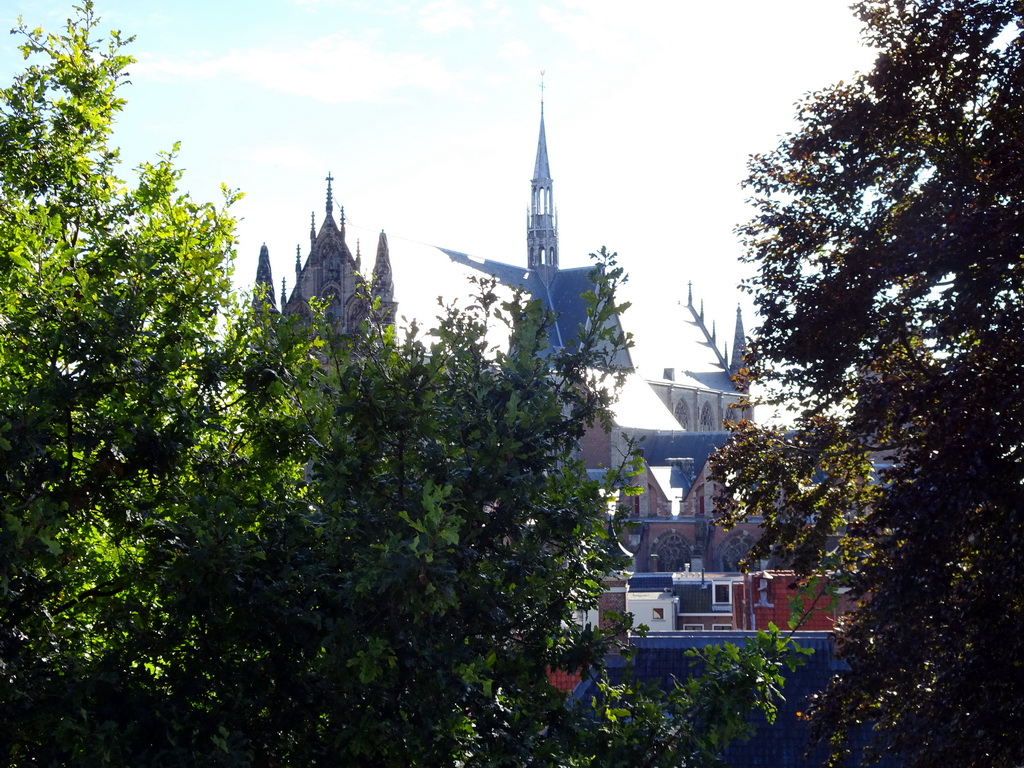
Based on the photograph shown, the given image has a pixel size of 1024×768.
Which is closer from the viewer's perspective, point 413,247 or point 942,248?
point 942,248

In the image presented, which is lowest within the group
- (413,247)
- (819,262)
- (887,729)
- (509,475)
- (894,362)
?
(887,729)

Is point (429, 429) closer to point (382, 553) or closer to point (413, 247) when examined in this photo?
point (382, 553)

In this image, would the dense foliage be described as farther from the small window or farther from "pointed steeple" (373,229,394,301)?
"pointed steeple" (373,229,394,301)

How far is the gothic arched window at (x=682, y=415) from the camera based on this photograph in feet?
251

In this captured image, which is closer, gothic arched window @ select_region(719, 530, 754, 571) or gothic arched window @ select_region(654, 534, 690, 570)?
gothic arched window @ select_region(719, 530, 754, 571)

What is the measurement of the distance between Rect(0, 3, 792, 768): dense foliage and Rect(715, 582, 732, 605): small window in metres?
34.7

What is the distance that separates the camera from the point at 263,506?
26.5ft

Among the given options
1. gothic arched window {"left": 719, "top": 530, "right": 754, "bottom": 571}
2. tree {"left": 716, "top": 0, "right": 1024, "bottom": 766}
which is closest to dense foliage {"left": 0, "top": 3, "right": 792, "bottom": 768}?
tree {"left": 716, "top": 0, "right": 1024, "bottom": 766}

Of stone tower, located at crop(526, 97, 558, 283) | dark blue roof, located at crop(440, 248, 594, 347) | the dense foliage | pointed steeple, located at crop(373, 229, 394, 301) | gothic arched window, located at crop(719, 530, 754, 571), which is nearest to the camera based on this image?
the dense foliage

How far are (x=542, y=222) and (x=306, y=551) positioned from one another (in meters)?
72.1

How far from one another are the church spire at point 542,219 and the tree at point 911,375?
63.4m

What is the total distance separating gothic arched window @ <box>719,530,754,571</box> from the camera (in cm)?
5919

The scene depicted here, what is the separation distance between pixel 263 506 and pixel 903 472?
5.28m

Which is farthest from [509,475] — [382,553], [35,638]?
[35,638]
